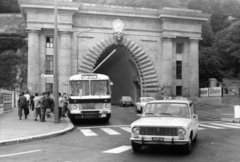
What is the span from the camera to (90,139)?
12922 mm

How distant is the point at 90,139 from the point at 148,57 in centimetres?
3005

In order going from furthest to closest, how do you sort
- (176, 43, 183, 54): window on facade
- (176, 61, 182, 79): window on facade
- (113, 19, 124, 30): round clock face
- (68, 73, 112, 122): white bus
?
(176, 43, 183, 54): window on facade < (176, 61, 182, 79): window on facade < (113, 19, 124, 30): round clock face < (68, 73, 112, 122): white bus

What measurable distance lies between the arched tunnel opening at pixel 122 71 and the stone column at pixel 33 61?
10808mm

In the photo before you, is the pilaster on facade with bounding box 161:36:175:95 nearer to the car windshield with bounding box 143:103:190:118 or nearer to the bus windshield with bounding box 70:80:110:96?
the bus windshield with bounding box 70:80:110:96

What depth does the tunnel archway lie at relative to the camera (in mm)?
39844

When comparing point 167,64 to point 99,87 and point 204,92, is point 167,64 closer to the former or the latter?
point 204,92

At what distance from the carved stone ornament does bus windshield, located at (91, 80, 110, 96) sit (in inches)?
830

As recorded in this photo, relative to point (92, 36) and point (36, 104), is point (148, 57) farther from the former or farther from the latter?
point (36, 104)

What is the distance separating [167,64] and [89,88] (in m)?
23.8

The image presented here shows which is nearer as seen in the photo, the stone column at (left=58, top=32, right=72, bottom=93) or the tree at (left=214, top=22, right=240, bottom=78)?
the stone column at (left=58, top=32, right=72, bottom=93)

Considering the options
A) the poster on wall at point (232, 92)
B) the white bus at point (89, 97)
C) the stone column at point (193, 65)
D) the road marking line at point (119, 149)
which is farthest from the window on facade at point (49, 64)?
the road marking line at point (119, 149)

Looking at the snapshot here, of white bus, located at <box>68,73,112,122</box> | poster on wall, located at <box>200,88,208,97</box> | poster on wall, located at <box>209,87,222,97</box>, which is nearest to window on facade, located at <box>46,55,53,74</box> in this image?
white bus, located at <box>68,73,112,122</box>

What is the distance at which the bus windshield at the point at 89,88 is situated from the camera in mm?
19797

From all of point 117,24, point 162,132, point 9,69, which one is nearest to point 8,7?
point 9,69
